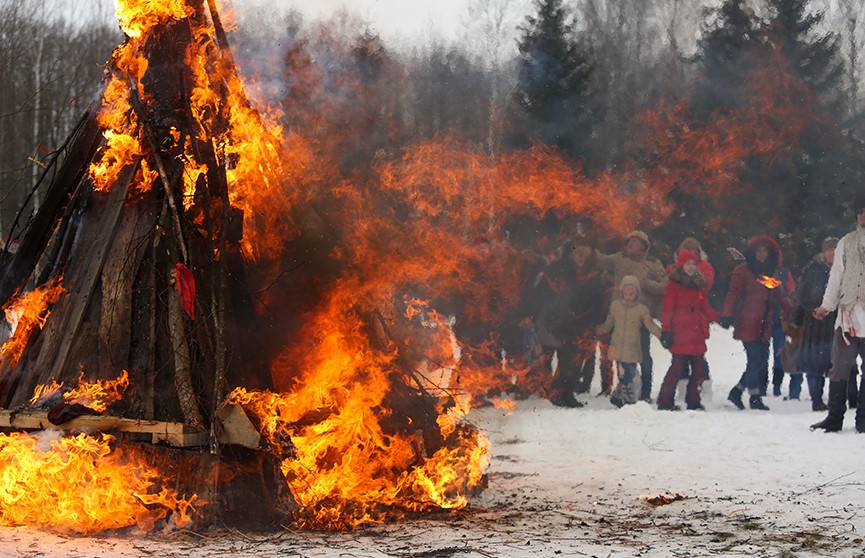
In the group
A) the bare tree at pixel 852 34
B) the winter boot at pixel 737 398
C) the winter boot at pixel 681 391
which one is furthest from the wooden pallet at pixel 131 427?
the bare tree at pixel 852 34

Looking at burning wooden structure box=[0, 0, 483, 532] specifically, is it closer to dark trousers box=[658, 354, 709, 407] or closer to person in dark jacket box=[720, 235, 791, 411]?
dark trousers box=[658, 354, 709, 407]

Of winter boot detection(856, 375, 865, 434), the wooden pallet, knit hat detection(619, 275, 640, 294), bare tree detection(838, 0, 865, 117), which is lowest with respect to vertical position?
winter boot detection(856, 375, 865, 434)

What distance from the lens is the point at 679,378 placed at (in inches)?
447

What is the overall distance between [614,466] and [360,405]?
279 centimetres

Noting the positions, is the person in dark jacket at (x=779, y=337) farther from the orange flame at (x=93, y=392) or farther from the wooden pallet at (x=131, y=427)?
the orange flame at (x=93, y=392)

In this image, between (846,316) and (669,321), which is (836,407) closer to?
(846,316)

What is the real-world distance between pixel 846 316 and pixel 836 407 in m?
0.88

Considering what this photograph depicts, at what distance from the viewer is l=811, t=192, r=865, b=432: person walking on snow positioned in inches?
368

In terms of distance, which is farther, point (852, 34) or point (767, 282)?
point (852, 34)

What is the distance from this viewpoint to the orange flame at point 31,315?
267 inches

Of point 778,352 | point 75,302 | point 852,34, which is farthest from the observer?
point 852,34

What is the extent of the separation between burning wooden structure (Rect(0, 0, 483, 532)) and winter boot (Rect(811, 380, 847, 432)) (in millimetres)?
3965

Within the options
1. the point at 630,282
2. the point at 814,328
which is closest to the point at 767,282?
the point at 814,328

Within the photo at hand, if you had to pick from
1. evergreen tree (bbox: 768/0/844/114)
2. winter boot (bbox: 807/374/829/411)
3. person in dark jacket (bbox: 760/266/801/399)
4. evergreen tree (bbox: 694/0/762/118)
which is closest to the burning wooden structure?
winter boot (bbox: 807/374/829/411)
